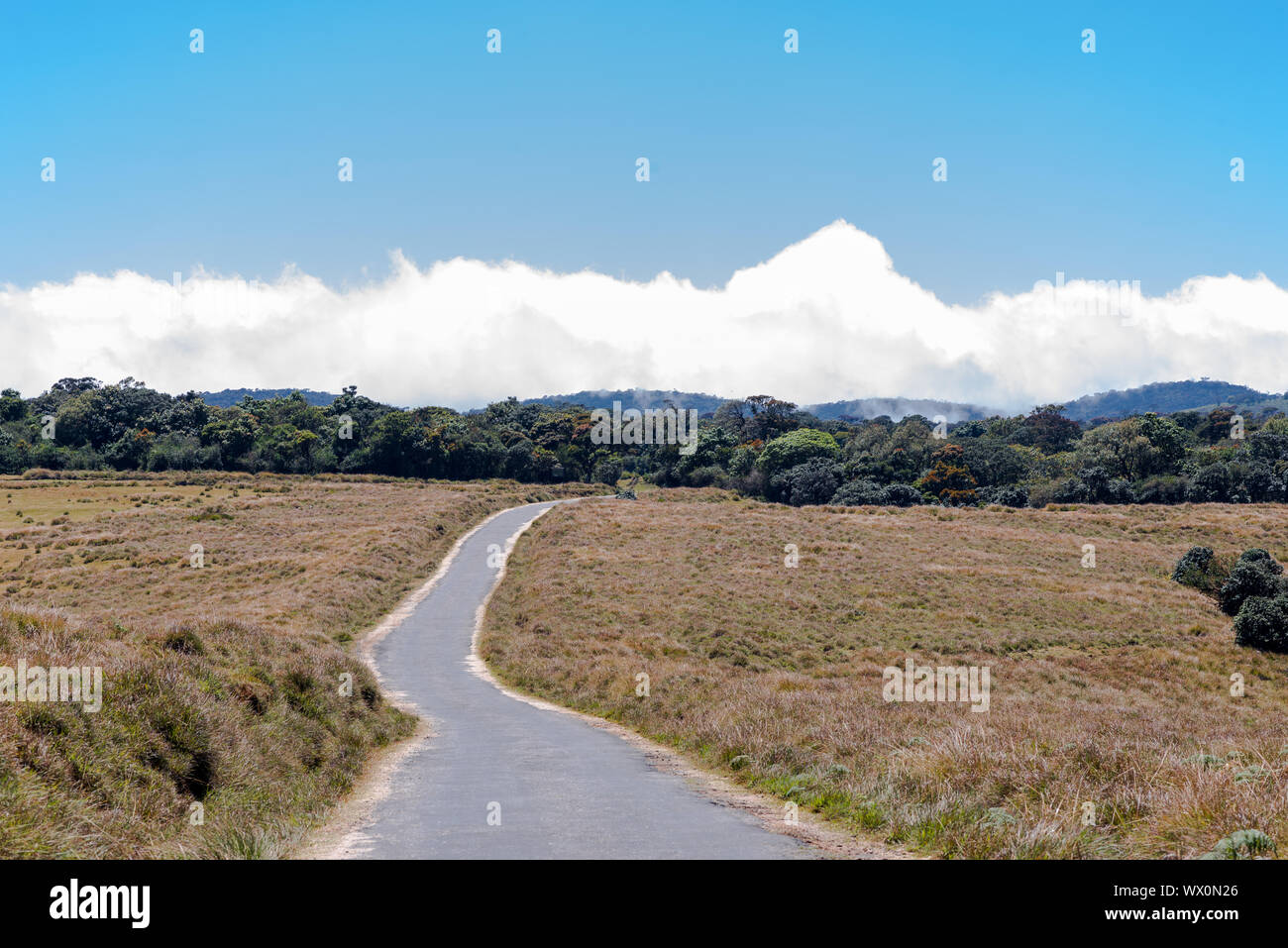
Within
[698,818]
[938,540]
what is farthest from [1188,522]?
[698,818]

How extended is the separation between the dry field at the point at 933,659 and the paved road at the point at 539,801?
1464mm

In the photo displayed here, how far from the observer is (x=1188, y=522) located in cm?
6681

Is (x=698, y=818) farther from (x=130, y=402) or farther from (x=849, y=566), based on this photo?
(x=130, y=402)

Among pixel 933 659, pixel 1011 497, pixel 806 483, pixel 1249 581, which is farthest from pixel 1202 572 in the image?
pixel 806 483

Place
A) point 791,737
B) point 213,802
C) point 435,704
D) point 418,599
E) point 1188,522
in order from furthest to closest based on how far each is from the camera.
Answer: point 1188,522 → point 418,599 → point 435,704 → point 791,737 → point 213,802

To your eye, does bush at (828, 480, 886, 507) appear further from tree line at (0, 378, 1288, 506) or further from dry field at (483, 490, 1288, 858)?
dry field at (483, 490, 1288, 858)

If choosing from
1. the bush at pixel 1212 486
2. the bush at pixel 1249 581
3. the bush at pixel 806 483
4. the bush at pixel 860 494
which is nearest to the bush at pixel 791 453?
the bush at pixel 806 483

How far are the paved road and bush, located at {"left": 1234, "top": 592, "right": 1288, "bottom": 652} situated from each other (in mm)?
32287

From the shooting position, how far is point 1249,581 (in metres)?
41.2

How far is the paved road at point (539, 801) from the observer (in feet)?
25.4

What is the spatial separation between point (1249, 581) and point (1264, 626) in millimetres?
7275

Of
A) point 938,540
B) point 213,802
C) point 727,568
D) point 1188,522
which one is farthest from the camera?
point 1188,522

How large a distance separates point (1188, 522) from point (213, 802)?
76.6 metres

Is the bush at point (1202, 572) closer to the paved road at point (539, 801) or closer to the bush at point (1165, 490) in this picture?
the paved road at point (539, 801)
